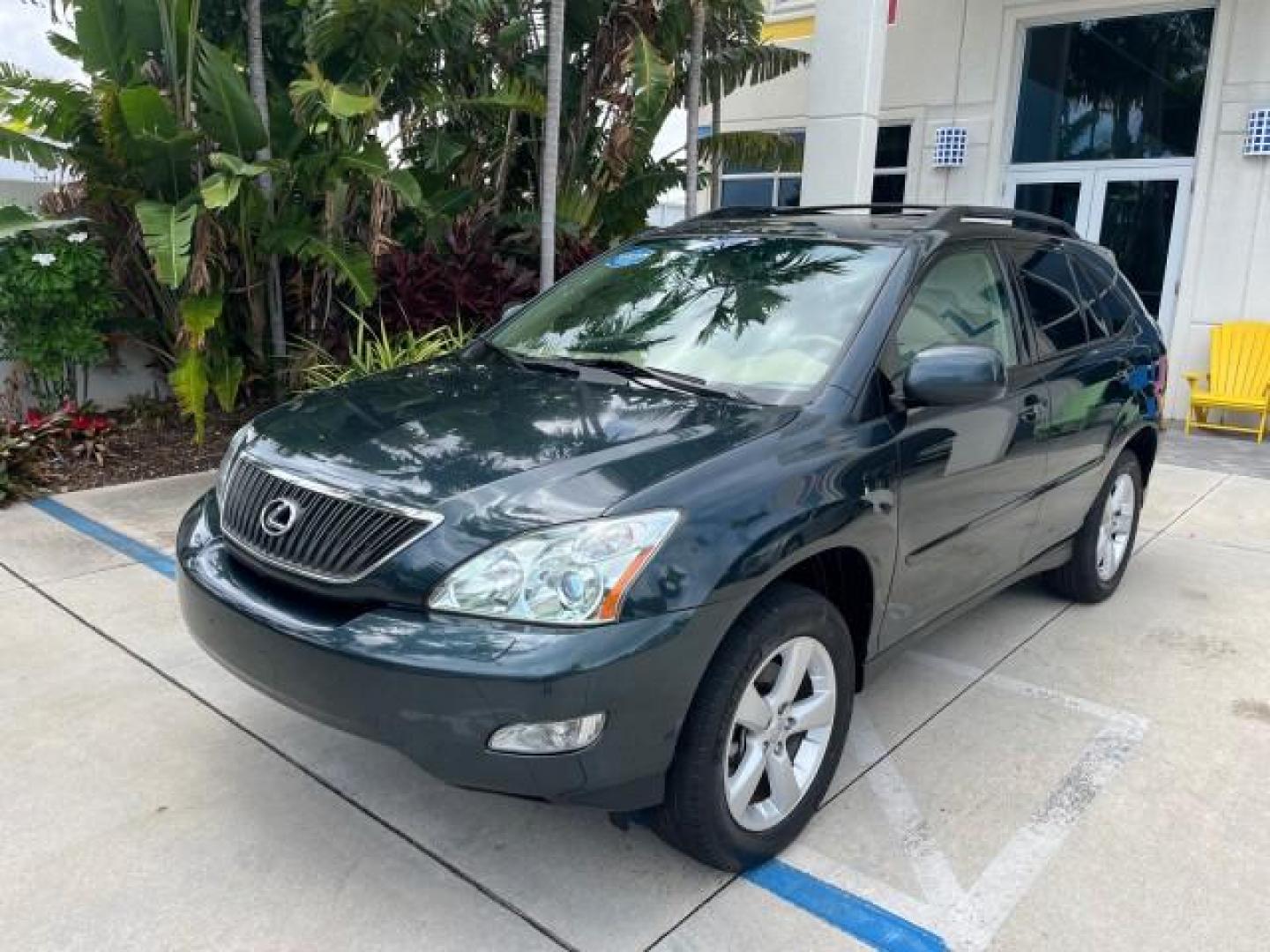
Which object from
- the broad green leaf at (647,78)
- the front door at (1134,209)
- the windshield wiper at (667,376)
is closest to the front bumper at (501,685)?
the windshield wiper at (667,376)

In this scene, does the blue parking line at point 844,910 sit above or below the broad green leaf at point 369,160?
below

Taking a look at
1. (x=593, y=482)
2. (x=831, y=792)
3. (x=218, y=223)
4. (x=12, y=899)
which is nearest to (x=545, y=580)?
(x=593, y=482)

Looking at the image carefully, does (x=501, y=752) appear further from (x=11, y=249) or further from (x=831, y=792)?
(x=11, y=249)

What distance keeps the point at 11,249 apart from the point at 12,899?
5.18 meters

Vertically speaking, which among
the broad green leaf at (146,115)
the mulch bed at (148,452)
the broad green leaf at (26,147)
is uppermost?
the broad green leaf at (146,115)

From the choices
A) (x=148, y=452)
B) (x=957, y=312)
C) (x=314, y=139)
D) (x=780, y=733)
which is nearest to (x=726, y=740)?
(x=780, y=733)

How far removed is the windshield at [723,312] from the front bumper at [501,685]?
1.04 m

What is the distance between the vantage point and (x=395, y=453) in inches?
106

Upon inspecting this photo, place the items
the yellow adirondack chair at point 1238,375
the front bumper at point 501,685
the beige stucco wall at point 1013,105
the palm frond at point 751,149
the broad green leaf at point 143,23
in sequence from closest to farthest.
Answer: the front bumper at point 501,685
the broad green leaf at point 143,23
the yellow adirondack chair at point 1238,375
the beige stucco wall at point 1013,105
the palm frond at point 751,149

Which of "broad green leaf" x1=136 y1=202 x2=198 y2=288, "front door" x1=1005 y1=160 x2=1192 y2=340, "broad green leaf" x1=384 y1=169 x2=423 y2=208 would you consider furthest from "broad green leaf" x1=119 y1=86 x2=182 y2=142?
"front door" x1=1005 y1=160 x2=1192 y2=340

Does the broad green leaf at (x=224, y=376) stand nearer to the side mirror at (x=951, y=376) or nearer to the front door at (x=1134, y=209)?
the side mirror at (x=951, y=376)

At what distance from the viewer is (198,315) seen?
6355mm

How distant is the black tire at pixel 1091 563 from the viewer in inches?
183

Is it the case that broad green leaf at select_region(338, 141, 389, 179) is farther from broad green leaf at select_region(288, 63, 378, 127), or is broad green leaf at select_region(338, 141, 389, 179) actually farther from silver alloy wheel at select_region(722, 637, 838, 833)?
silver alloy wheel at select_region(722, 637, 838, 833)
